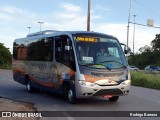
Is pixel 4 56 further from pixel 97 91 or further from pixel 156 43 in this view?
pixel 97 91

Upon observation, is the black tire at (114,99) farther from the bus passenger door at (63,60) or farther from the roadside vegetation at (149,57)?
the roadside vegetation at (149,57)

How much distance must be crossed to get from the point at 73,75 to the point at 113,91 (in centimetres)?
158

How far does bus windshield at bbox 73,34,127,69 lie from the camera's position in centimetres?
1498

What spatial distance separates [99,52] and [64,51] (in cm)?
150

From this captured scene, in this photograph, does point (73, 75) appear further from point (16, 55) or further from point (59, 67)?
point (16, 55)

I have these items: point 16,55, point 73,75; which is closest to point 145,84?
point 16,55

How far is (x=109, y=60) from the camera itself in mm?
15203

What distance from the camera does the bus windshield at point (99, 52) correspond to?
15.0m

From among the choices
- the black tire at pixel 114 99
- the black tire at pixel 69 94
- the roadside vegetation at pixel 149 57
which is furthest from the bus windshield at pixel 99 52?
the roadside vegetation at pixel 149 57

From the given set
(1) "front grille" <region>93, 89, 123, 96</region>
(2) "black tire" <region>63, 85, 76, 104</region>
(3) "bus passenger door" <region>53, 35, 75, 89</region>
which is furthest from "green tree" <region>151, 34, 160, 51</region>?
(1) "front grille" <region>93, 89, 123, 96</region>

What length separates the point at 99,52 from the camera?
15.4m

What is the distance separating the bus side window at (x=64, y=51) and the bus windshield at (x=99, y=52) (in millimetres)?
332

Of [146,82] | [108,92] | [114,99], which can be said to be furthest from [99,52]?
[146,82]

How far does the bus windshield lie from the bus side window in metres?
0.33
